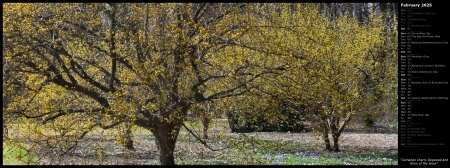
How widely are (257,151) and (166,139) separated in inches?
83.7

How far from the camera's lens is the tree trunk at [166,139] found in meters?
7.64

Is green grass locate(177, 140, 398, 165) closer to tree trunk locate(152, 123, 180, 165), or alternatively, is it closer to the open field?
the open field

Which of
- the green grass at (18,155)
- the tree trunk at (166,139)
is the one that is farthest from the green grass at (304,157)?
the green grass at (18,155)

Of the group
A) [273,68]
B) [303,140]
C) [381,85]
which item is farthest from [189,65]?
[303,140]

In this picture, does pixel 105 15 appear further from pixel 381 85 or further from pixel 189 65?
pixel 381 85

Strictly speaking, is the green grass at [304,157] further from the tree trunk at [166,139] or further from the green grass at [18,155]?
the green grass at [18,155]

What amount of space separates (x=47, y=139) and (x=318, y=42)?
385cm

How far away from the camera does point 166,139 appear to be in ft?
25.6

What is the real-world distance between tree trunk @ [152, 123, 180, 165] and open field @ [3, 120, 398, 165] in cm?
65

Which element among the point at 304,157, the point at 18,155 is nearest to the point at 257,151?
the point at 304,157

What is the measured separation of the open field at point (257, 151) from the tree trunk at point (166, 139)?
0.65 m

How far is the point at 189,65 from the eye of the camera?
23.3 feet

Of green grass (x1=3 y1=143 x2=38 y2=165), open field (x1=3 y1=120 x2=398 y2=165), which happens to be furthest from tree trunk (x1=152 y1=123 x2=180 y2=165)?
green grass (x1=3 y1=143 x2=38 y2=165)

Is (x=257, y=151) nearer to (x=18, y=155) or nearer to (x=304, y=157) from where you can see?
(x=304, y=157)
